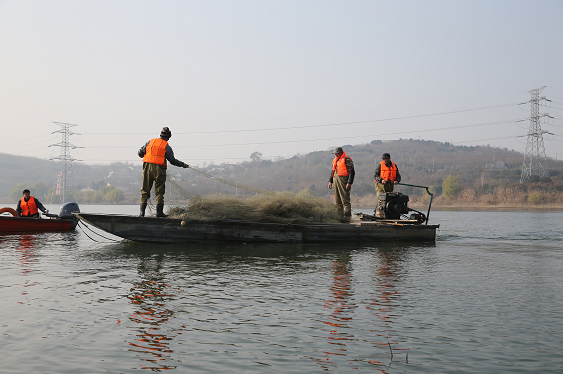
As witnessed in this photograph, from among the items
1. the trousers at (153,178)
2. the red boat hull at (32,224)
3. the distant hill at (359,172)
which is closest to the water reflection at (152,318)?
the trousers at (153,178)

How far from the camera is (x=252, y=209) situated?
512 inches

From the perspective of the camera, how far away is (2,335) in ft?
16.2

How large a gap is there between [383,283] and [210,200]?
6162 millimetres

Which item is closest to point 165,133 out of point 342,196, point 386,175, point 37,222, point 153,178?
point 153,178

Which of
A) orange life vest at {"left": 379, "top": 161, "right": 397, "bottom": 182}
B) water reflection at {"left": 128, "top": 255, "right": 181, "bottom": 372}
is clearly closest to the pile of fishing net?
orange life vest at {"left": 379, "top": 161, "right": 397, "bottom": 182}

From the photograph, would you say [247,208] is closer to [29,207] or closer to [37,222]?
[37,222]

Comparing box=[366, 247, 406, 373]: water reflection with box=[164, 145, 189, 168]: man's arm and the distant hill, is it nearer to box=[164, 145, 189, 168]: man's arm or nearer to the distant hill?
box=[164, 145, 189, 168]: man's arm

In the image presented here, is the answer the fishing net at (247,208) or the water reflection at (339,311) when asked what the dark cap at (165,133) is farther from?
the water reflection at (339,311)

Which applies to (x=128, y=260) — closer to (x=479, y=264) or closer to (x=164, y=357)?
(x=164, y=357)

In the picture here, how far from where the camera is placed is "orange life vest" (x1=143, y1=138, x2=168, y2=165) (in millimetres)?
11695

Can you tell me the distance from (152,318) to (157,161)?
21.7 feet

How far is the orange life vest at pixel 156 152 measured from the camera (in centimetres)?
1170

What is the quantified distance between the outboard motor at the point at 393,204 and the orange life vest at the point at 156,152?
6942mm

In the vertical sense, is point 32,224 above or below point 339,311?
above
